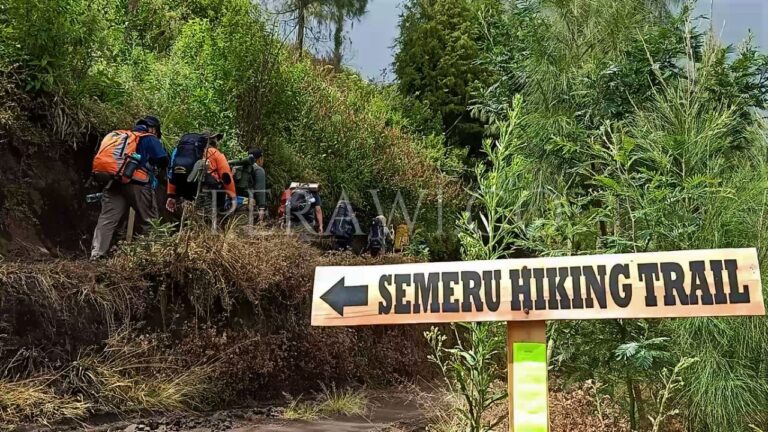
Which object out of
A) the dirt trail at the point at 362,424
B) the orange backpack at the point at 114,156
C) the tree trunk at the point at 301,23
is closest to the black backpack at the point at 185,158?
the orange backpack at the point at 114,156

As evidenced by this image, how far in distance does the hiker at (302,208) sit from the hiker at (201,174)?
1234 mm

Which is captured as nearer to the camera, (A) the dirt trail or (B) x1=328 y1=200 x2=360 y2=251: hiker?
(A) the dirt trail

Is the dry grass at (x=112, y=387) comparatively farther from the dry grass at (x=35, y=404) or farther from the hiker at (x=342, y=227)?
the hiker at (x=342, y=227)

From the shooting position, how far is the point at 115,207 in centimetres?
713

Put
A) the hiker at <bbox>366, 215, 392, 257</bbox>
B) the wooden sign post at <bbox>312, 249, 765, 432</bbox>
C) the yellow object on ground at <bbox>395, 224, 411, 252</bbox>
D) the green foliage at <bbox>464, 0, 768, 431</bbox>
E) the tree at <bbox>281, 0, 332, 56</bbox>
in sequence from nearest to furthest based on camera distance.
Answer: the wooden sign post at <bbox>312, 249, 765, 432</bbox>
the green foliage at <bbox>464, 0, 768, 431</bbox>
the hiker at <bbox>366, 215, 392, 257</bbox>
the yellow object on ground at <bbox>395, 224, 411, 252</bbox>
the tree at <bbox>281, 0, 332, 56</bbox>

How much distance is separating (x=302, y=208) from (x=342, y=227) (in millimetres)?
1202

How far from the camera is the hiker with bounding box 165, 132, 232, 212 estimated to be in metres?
7.75

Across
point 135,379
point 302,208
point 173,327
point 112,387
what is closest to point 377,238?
point 302,208

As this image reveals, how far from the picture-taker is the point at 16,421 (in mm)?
4906

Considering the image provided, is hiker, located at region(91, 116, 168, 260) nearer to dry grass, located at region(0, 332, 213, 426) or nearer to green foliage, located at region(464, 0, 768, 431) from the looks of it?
dry grass, located at region(0, 332, 213, 426)

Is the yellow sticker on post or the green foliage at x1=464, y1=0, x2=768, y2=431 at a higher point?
the green foliage at x1=464, y1=0, x2=768, y2=431

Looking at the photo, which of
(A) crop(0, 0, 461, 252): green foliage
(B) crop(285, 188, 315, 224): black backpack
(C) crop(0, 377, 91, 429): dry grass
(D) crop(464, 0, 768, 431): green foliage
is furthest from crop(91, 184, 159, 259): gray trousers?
(D) crop(464, 0, 768, 431): green foliage

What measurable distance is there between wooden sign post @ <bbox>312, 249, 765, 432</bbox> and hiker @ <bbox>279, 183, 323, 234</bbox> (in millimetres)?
6322

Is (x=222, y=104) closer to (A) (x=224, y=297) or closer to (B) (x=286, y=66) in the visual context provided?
(B) (x=286, y=66)
